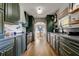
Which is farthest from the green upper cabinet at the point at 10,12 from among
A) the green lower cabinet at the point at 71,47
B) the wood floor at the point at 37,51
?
the green lower cabinet at the point at 71,47

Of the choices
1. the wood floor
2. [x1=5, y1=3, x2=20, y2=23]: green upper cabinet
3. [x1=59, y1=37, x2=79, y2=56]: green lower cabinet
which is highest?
[x1=5, y1=3, x2=20, y2=23]: green upper cabinet

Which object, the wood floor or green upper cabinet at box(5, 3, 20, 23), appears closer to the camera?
green upper cabinet at box(5, 3, 20, 23)

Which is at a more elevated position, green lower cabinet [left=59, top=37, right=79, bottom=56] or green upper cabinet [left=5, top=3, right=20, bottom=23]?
green upper cabinet [left=5, top=3, right=20, bottom=23]

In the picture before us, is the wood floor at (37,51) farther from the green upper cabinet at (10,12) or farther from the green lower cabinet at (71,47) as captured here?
the green lower cabinet at (71,47)

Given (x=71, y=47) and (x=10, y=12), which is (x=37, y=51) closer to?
(x=10, y=12)

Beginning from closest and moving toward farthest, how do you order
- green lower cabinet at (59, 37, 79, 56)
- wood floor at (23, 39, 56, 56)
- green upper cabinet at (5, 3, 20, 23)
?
green lower cabinet at (59, 37, 79, 56), green upper cabinet at (5, 3, 20, 23), wood floor at (23, 39, 56, 56)

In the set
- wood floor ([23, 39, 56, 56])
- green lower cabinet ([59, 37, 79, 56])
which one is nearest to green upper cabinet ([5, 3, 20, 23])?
wood floor ([23, 39, 56, 56])

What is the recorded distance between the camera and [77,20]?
307cm

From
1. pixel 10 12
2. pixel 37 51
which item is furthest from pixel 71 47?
pixel 37 51

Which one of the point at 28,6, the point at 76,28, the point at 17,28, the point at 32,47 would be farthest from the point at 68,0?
the point at 32,47

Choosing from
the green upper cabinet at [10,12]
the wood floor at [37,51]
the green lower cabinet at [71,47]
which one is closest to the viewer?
the green lower cabinet at [71,47]

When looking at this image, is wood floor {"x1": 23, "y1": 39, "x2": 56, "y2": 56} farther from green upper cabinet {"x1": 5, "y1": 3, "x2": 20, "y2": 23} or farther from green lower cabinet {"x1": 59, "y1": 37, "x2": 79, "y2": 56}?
green lower cabinet {"x1": 59, "y1": 37, "x2": 79, "y2": 56}

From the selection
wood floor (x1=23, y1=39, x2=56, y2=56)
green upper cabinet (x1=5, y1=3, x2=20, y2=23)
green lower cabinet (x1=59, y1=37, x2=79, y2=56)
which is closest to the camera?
green lower cabinet (x1=59, y1=37, x2=79, y2=56)

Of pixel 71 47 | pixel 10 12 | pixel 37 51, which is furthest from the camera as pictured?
pixel 37 51
